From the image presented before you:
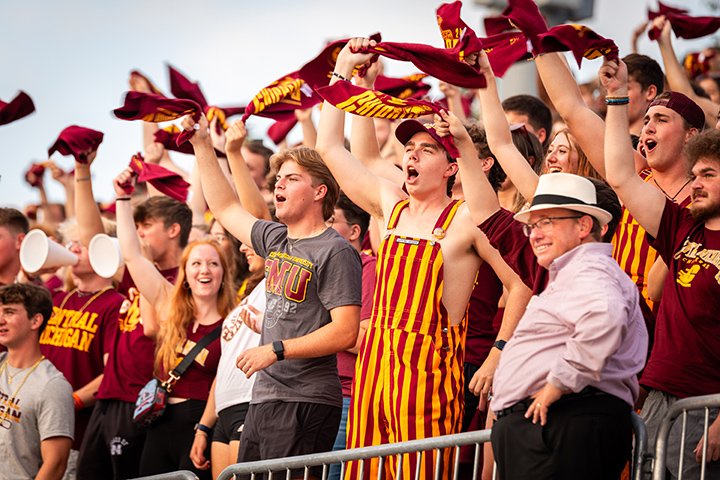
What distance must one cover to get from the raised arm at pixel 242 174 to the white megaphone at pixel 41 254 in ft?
7.11

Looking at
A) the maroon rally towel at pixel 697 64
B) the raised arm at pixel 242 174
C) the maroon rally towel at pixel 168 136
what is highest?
the maroon rally towel at pixel 697 64

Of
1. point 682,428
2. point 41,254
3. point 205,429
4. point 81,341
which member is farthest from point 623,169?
point 41,254

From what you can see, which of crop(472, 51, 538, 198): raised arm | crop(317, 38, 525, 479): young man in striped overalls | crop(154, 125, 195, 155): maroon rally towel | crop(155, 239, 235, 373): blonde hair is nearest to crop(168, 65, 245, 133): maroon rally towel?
crop(154, 125, 195, 155): maroon rally towel

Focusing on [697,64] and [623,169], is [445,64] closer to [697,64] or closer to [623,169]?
[623,169]

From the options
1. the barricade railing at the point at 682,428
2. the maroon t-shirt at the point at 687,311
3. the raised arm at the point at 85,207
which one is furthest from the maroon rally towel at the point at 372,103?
the raised arm at the point at 85,207

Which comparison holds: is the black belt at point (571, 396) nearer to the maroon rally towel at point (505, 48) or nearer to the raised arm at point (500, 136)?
the raised arm at point (500, 136)

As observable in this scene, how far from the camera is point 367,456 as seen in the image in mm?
4914

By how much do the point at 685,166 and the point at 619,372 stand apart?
1846mm

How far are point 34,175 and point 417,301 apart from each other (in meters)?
7.14

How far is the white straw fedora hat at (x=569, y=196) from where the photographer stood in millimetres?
4242

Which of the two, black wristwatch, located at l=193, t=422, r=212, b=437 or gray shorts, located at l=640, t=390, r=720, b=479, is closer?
gray shorts, located at l=640, t=390, r=720, b=479

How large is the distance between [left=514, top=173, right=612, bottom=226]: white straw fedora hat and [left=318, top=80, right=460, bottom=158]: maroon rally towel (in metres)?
0.97

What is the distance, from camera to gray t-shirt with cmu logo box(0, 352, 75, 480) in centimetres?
705

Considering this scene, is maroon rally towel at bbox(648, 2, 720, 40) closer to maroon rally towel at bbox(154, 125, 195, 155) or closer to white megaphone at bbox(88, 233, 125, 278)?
maroon rally towel at bbox(154, 125, 195, 155)
